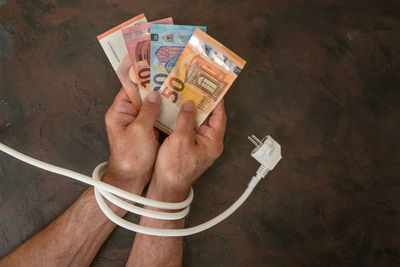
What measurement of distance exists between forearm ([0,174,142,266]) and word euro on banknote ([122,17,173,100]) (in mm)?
300

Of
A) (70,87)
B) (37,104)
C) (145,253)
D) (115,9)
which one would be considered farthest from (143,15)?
(145,253)

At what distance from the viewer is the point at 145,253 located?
27.8 inches

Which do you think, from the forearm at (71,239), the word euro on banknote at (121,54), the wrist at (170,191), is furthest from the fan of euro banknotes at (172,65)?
the forearm at (71,239)

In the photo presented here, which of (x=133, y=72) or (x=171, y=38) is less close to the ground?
(x=171, y=38)

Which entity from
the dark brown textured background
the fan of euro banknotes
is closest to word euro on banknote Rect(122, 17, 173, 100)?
the fan of euro banknotes

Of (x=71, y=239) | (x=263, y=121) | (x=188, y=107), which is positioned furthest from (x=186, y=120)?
(x=71, y=239)

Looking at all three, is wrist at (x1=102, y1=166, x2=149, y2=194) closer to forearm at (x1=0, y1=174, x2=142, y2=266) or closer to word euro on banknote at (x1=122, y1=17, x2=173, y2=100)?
forearm at (x1=0, y1=174, x2=142, y2=266)

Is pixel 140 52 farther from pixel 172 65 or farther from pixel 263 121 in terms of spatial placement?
pixel 263 121

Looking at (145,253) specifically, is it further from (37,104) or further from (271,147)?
(37,104)

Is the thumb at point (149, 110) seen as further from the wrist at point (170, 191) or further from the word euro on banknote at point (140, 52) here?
the wrist at point (170, 191)

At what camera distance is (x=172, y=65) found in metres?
0.74

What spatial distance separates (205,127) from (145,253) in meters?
0.39

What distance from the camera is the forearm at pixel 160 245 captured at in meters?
0.70

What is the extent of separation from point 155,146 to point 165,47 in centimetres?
29
